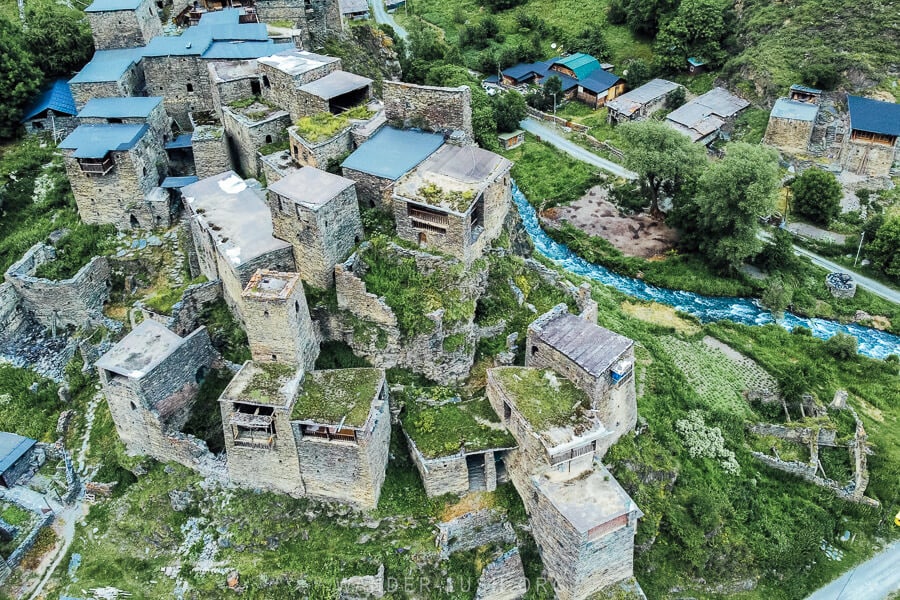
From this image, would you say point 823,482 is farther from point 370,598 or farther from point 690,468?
point 370,598

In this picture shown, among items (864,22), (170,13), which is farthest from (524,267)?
(864,22)

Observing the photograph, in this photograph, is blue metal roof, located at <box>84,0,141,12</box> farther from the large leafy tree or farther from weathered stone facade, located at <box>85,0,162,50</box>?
the large leafy tree

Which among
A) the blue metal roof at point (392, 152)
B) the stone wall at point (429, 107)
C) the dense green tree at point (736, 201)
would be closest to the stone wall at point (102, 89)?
the stone wall at point (429, 107)

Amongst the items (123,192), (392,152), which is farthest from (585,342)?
(123,192)

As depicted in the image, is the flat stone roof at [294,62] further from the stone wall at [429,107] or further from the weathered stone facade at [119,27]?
the weathered stone facade at [119,27]

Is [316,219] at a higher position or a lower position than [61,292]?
higher

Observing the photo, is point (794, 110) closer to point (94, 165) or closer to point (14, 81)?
point (94, 165)
